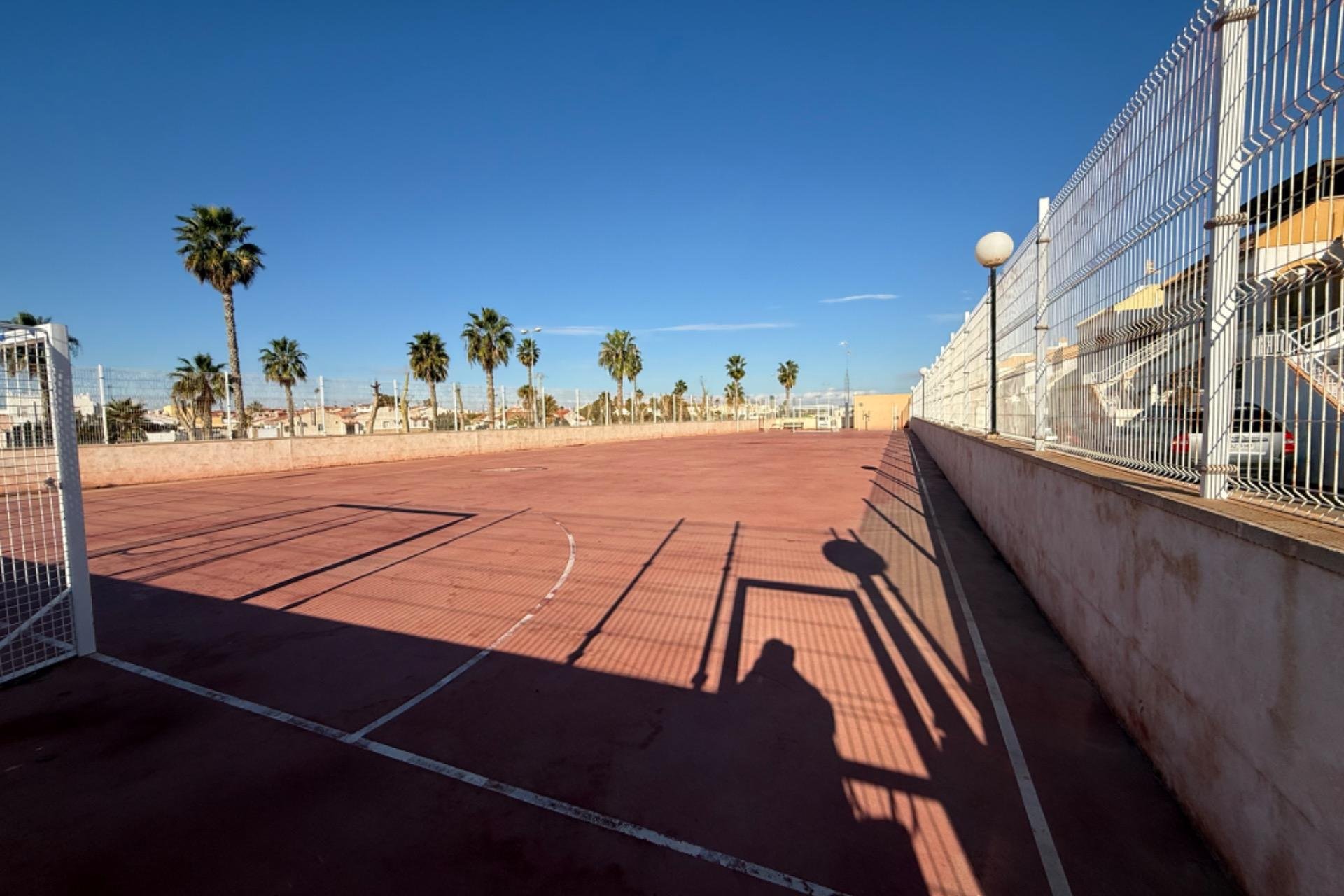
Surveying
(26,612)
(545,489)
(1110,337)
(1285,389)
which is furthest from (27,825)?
(545,489)

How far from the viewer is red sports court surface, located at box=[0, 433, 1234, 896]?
2828mm

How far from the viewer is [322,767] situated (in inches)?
143

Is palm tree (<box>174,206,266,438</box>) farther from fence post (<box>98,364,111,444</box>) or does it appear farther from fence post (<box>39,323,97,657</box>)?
fence post (<box>39,323,97,657</box>)

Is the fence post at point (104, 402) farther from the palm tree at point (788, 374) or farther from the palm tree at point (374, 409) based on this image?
the palm tree at point (788, 374)

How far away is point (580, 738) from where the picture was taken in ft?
12.8

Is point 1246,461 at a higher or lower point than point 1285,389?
lower

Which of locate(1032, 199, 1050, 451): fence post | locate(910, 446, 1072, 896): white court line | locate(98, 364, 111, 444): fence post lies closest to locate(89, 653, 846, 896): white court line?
locate(910, 446, 1072, 896): white court line

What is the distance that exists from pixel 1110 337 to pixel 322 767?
6.42 m

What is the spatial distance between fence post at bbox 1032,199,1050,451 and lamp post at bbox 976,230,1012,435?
80.0 inches

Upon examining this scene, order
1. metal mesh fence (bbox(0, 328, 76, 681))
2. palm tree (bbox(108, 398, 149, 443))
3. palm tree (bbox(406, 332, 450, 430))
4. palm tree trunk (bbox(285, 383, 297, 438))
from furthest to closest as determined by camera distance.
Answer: palm tree (bbox(406, 332, 450, 430)) < palm tree trunk (bbox(285, 383, 297, 438)) < palm tree (bbox(108, 398, 149, 443)) < metal mesh fence (bbox(0, 328, 76, 681))

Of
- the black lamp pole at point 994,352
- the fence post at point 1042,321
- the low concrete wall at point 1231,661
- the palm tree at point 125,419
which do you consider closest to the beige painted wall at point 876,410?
the black lamp pole at point 994,352

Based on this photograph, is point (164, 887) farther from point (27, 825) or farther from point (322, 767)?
point (27, 825)

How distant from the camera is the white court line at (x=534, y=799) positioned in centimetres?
273

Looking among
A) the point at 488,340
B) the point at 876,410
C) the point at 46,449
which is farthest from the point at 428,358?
the point at 876,410
